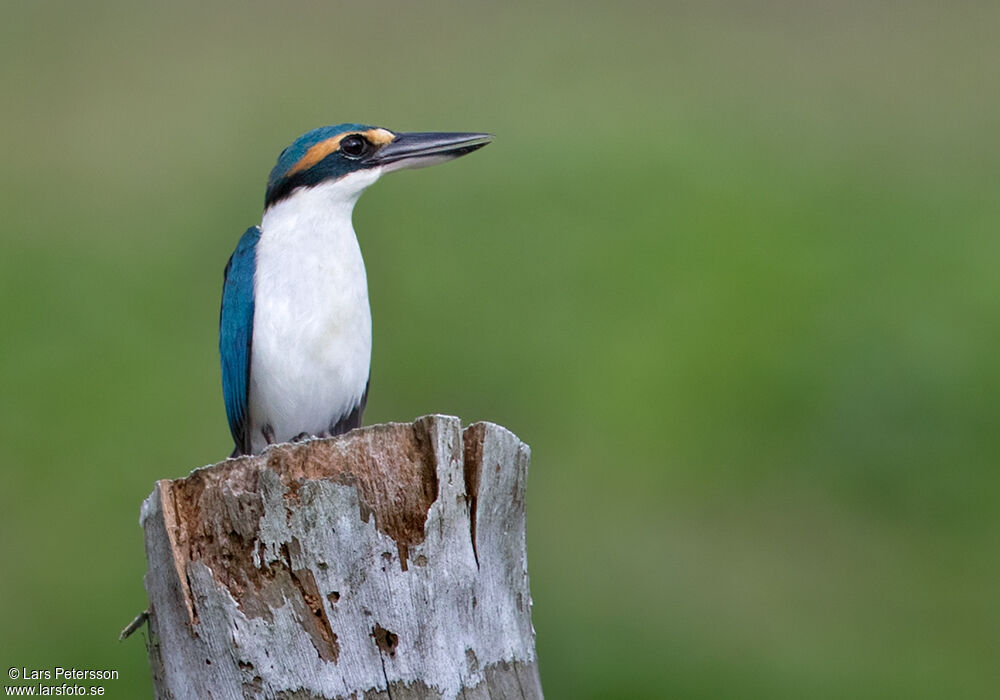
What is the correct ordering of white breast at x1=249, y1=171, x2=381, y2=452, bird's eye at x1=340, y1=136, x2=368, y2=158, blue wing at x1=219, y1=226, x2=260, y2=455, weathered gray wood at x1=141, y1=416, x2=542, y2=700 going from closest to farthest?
weathered gray wood at x1=141, y1=416, x2=542, y2=700, white breast at x1=249, y1=171, x2=381, y2=452, blue wing at x1=219, y1=226, x2=260, y2=455, bird's eye at x1=340, y1=136, x2=368, y2=158

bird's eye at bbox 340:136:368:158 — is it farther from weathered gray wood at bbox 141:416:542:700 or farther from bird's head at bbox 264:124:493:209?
weathered gray wood at bbox 141:416:542:700

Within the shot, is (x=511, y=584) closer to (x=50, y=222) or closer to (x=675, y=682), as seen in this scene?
(x=675, y=682)

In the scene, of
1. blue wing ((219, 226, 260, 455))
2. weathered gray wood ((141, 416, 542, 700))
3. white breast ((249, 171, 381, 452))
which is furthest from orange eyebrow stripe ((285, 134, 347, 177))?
weathered gray wood ((141, 416, 542, 700))

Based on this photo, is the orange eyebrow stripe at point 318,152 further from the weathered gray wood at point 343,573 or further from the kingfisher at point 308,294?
the weathered gray wood at point 343,573

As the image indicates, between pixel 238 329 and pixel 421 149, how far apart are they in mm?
1054

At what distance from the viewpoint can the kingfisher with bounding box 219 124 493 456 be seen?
5613mm

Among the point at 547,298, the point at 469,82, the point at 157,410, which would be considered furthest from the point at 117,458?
the point at 469,82

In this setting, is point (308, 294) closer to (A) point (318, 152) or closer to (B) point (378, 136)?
(A) point (318, 152)

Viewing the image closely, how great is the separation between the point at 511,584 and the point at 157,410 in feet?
24.6

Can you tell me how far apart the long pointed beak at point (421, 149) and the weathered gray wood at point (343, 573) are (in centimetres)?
223

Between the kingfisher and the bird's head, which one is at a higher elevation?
the bird's head

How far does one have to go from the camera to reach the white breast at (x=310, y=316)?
220 inches

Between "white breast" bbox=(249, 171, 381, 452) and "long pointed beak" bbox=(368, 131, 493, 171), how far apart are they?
10 cm

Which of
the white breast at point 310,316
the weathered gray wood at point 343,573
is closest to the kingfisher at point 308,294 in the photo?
the white breast at point 310,316
